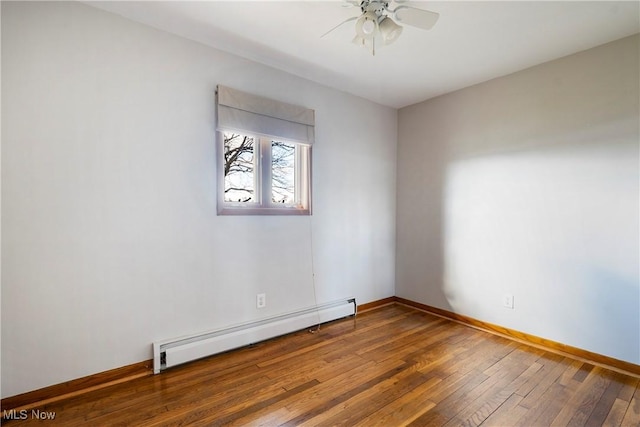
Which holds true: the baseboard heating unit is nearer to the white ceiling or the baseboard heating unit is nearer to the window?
the window

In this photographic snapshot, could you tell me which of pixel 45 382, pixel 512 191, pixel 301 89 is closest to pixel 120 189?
pixel 45 382

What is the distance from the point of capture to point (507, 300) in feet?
9.28

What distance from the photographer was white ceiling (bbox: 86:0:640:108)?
6.29 ft

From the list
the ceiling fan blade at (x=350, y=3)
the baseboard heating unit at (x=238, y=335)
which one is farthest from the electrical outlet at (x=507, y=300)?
the ceiling fan blade at (x=350, y=3)

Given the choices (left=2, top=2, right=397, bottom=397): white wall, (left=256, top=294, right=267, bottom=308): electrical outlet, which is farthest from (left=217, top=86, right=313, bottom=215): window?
(left=256, top=294, right=267, bottom=308): electrical outlet

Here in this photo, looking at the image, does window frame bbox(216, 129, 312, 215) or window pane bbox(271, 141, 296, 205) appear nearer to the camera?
window frame bbox(216, 129, 312, 215)

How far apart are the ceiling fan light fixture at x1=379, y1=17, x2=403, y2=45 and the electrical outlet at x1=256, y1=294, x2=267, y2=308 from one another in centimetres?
219

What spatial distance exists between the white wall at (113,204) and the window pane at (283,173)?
256 millimetres

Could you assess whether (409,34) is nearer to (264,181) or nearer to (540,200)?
(264,181)

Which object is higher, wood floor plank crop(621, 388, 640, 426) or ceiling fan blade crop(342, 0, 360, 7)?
ceiling fan blade crop(342, 0, 360, 7)

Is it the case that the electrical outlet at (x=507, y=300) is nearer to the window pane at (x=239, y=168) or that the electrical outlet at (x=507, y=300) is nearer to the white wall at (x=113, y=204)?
the white wall at (x=113, y=204)

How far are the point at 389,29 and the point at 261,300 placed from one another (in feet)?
7.42

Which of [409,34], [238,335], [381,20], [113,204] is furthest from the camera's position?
[238,335]

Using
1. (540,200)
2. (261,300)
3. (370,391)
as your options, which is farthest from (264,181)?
(540,200)
